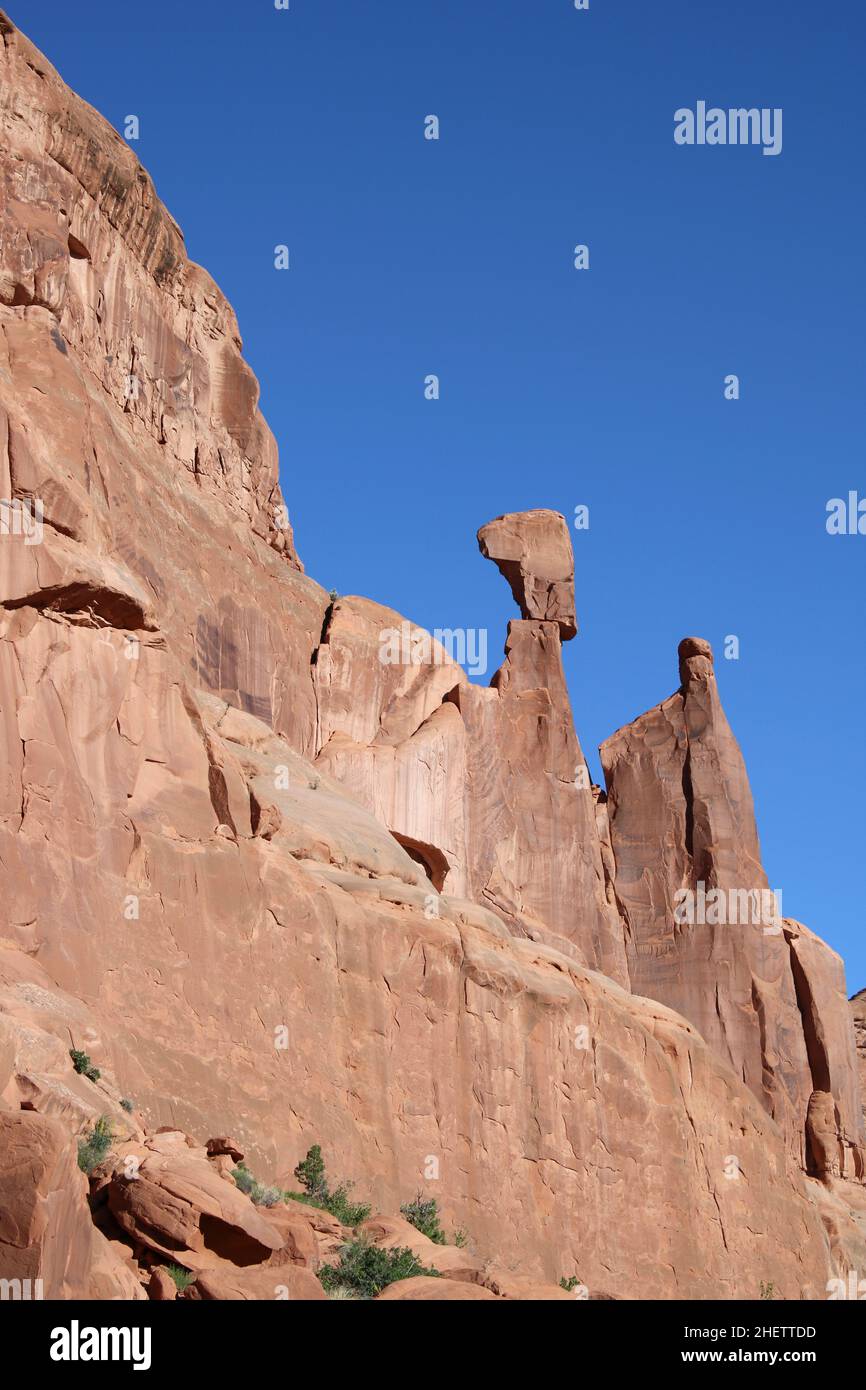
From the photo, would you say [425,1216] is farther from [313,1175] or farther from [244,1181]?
[244,1181]

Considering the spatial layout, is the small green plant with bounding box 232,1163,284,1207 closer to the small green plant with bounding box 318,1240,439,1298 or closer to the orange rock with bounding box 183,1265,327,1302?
the small green plant with bounding box 318,1240,439,1298

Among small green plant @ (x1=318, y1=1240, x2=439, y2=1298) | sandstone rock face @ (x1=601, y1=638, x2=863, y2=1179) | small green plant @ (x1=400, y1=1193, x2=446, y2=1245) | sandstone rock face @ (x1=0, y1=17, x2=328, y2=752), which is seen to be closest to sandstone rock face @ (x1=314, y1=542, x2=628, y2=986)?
sandstone rock face @ (x1=0, y1=17, x2=328, y2=752)

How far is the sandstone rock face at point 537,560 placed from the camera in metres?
64.8

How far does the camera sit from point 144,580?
42.0 m

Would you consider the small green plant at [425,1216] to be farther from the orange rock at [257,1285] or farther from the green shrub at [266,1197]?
the orange rock at [257,1285]

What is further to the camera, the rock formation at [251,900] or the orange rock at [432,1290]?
the rock formation at [251,900]

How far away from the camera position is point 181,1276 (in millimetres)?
21156

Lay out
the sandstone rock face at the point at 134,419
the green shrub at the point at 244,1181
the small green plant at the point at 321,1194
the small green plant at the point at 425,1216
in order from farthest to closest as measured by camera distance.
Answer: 1. the sandstone rock face at the point at 134,419
2. the small green plant at the point at 425,1216
3. the small green plant at the point at 321,1194
4. the green shrub at the point at 244,1181

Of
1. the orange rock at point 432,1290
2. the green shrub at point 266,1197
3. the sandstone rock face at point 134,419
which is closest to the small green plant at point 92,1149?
the green shrub at point 266,1197

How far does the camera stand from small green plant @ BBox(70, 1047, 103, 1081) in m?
25.3

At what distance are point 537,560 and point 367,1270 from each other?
43354mm

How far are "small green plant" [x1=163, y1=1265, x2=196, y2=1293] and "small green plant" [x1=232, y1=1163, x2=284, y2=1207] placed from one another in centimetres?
470

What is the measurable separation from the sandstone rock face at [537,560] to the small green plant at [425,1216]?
34.1 m

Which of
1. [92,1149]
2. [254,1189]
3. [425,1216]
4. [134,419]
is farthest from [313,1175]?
[134,419]
